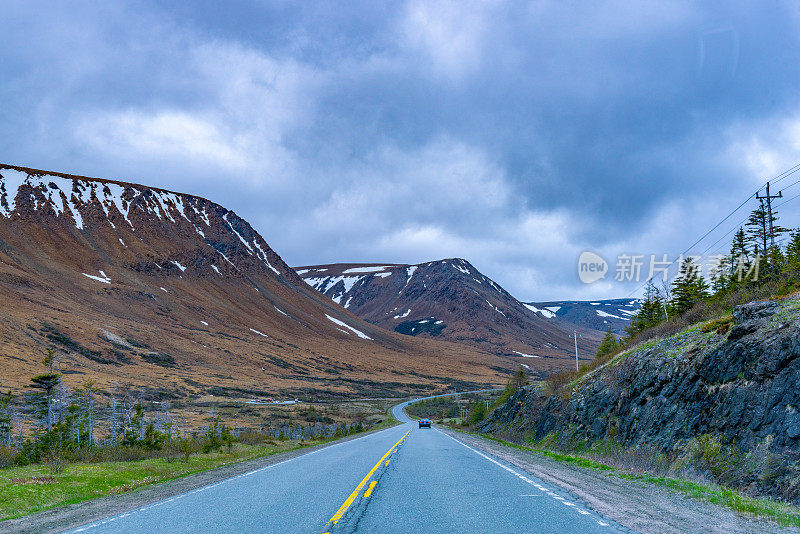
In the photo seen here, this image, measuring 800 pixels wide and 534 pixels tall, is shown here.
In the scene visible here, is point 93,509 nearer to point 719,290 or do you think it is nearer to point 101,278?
point 719,290

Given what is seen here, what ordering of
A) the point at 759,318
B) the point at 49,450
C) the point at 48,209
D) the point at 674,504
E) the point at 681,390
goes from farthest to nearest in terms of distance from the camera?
the point at 48,209, the point at 49,450, the point at 681,390, the point at 759,318, the point at 674,504

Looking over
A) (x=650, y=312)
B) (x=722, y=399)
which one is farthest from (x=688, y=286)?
(x=722, y=399)

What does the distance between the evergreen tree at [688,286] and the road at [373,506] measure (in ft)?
118

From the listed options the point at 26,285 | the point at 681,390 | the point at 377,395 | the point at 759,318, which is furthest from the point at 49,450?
the point at 26,285

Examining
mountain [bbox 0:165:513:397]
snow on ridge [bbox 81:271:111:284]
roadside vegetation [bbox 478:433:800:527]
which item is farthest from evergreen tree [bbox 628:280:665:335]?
snow on ridge [bbox 81:271:111:284]

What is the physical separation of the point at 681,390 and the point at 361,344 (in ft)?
509

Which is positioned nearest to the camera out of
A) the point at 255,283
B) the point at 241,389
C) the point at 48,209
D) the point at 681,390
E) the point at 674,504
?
the point at 674,504

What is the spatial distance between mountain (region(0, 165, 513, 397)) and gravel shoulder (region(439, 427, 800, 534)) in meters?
64.9

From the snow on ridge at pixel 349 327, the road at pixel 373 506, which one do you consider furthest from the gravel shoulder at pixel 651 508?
the snow on ridge at pixel 349 327

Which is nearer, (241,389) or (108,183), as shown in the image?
(241,389)

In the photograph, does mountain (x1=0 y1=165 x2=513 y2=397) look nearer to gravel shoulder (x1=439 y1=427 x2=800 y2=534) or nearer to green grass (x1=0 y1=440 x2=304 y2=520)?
green grass (x1=0 y1=440 x2=304 y2=520)

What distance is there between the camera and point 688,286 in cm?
4500

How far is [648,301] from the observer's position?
183 feet

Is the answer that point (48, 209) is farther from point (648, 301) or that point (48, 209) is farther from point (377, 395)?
point (648, 301)
